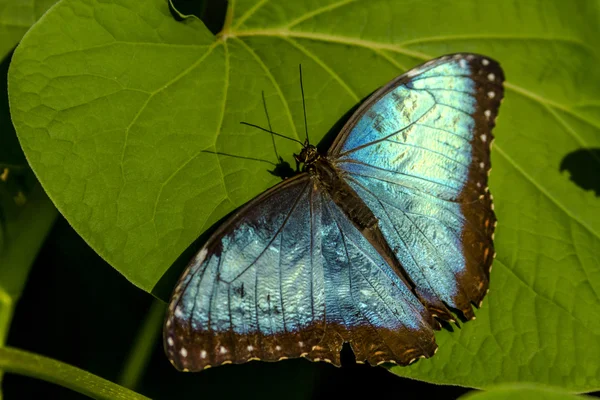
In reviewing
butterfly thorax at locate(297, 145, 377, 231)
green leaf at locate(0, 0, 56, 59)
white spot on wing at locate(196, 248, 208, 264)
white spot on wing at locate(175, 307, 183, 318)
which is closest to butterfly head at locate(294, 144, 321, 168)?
butterfly thorax at locate(297, 145, 377, 231)

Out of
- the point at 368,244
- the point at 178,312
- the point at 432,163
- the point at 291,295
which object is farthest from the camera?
the point at 432,163

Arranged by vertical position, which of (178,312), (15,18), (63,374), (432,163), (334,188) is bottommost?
(63,374)

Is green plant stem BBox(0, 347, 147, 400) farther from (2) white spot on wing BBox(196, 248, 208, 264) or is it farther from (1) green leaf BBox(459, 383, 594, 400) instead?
(1) green leaf BBox(459, 383, 594, 400)

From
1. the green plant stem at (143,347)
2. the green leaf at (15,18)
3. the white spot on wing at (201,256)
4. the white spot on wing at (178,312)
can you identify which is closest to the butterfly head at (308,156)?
the white spot on wing at (201,256)

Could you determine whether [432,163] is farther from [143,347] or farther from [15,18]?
[15,18]

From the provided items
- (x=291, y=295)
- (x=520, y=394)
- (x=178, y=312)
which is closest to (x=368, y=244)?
(x=291, y=295)

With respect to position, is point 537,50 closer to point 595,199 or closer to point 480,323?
point 595,199

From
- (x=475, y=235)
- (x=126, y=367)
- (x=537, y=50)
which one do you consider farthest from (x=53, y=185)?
(x=537, y=50)
